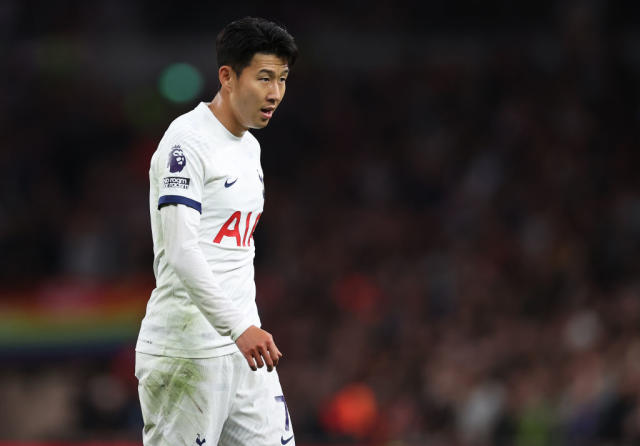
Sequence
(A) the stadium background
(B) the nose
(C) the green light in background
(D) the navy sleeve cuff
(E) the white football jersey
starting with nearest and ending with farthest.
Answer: (D) the navy sleeve cuff → (E) the white football jersey → (B) the nose → (A) the stadium background → (C) the green light in background

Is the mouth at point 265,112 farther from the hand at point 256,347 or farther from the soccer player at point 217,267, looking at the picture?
the hand at point 256,347

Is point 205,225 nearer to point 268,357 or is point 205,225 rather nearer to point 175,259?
point 175,259

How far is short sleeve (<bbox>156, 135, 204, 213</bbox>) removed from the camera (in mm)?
3910

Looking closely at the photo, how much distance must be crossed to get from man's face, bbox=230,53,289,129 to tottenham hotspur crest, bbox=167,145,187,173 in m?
0.33

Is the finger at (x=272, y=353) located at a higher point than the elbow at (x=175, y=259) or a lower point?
lower

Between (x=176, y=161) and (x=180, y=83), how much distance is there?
11477mm

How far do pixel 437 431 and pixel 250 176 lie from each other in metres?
5.43

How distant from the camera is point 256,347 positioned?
3.79 meters

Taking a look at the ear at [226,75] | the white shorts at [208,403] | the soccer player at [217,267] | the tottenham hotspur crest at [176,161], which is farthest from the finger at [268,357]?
the ear at [226,75]

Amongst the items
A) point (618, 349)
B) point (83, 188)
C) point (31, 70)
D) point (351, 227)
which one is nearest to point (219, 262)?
point (618, 349)

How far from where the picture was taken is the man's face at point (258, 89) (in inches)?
162

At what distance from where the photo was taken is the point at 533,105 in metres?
12.0

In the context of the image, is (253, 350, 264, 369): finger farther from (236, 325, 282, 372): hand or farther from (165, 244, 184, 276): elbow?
(165, 244, 184, 276): elbow

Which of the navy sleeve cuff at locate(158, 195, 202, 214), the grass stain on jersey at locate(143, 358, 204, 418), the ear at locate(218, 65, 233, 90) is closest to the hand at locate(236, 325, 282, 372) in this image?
the grass stain on jersey at locate(143, 358, 204, 418)
